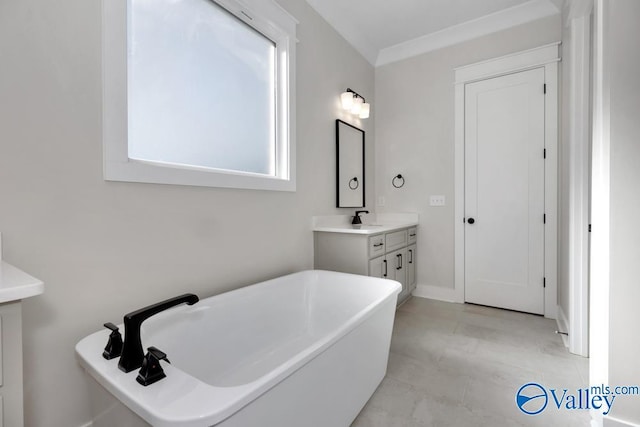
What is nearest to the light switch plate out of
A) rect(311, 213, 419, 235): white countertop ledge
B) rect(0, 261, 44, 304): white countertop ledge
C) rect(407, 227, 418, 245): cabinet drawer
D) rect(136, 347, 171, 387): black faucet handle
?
rect(311, 213, 419, 235): white countertop ledge

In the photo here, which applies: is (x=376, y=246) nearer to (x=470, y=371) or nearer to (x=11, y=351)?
(x=470, y=371)

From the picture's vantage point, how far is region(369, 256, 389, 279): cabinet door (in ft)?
8.00

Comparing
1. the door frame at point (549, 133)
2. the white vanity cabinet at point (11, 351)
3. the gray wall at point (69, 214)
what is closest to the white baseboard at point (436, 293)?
the door frame at point (549, 133)

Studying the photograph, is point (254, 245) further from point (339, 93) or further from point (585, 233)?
point (585, 233)

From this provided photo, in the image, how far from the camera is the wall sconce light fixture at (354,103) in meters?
2.95

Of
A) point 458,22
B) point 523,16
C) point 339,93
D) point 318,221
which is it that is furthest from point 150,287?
point 523,16

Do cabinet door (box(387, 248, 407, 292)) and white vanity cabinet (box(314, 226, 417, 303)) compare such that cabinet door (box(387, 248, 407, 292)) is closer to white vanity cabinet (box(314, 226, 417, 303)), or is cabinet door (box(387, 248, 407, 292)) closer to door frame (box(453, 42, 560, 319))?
white vanity cabinet (box(314, 226, 417, 303))

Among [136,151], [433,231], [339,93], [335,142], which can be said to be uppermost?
[339,93]

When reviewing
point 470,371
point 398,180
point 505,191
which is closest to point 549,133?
point 505,191

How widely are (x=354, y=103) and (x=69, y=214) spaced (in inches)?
100

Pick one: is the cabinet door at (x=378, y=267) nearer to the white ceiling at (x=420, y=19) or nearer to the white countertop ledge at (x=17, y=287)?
the white countertop ledge at (x=17, y=287)

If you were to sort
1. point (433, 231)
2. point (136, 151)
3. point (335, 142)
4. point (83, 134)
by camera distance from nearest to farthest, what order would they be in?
point (83, 134)
point (136, 151)
point (335, 142)
point (433, 231)

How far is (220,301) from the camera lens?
1566 mm

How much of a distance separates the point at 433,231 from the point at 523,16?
2174mm
